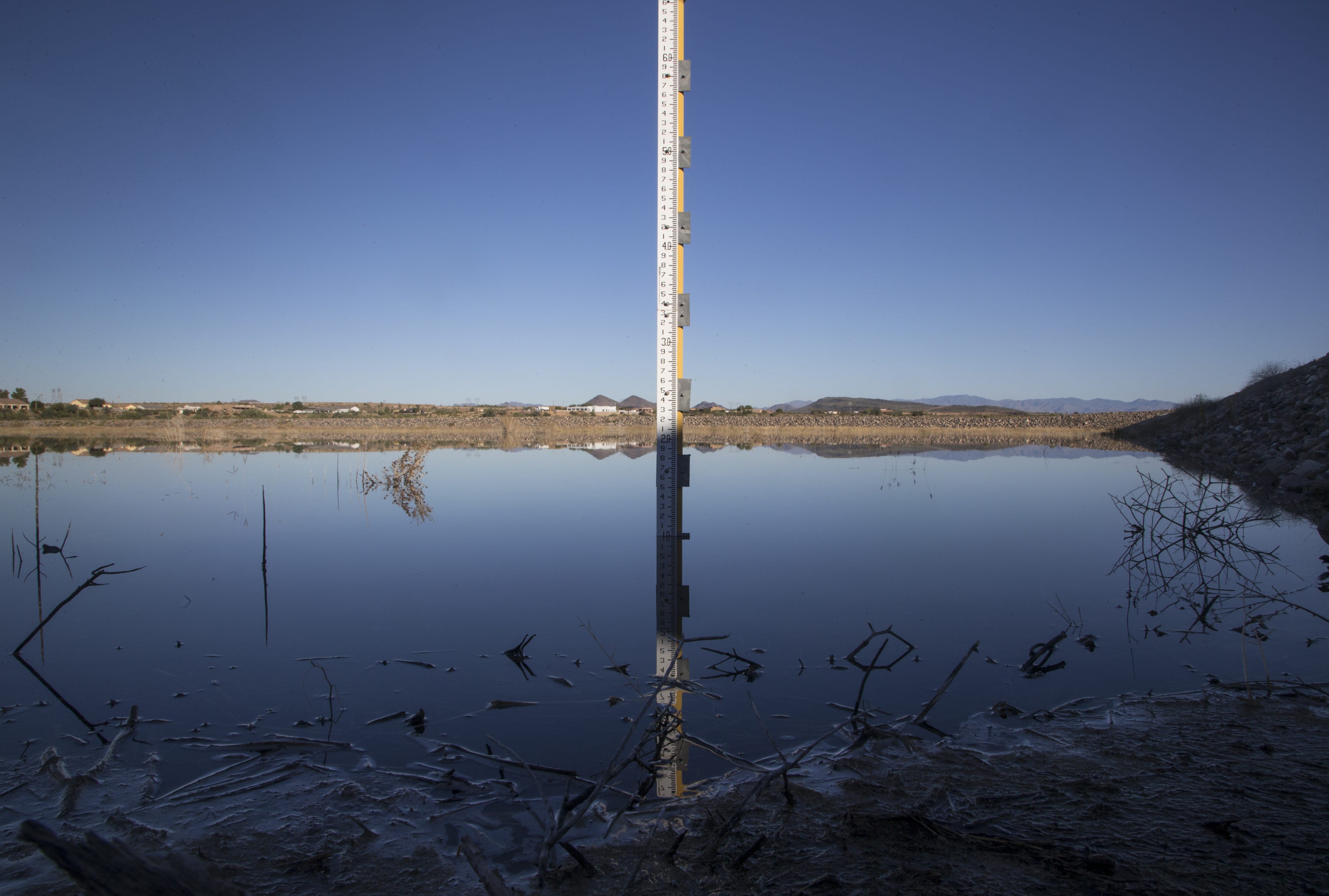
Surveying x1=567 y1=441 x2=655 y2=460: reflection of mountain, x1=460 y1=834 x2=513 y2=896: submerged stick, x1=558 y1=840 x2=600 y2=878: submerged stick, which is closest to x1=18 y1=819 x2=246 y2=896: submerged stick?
x1=460 y1=834 x2=513 y2=896: submerged stick

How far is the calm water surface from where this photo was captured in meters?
3.32

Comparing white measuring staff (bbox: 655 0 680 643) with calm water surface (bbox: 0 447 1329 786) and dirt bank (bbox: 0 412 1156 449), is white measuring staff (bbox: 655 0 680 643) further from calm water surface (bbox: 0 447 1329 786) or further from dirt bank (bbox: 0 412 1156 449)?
dirt bank (bbox: 0 412 1156 449)

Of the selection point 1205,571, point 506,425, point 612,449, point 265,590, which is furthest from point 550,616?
point 506,425

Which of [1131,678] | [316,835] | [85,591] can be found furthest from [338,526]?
[1131,678]

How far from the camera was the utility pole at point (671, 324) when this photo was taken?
5035 millimetres

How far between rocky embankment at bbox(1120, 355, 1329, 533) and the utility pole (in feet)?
24.5

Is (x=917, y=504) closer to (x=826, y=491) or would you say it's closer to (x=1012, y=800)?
(x=826, y=491)

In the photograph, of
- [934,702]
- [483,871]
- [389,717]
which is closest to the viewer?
[483,871]

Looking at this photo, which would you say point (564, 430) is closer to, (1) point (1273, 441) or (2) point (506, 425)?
(2) point (506, 425)

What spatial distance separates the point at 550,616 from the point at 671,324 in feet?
7.55

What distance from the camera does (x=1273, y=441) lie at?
51.4ft

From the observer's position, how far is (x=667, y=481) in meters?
5.16

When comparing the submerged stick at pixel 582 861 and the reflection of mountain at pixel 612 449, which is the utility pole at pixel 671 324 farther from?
the reflection of mountain at pixel 612 449

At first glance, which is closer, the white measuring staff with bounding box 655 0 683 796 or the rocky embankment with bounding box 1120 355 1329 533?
the white measuring staff with bounding box 655 0 683 796
